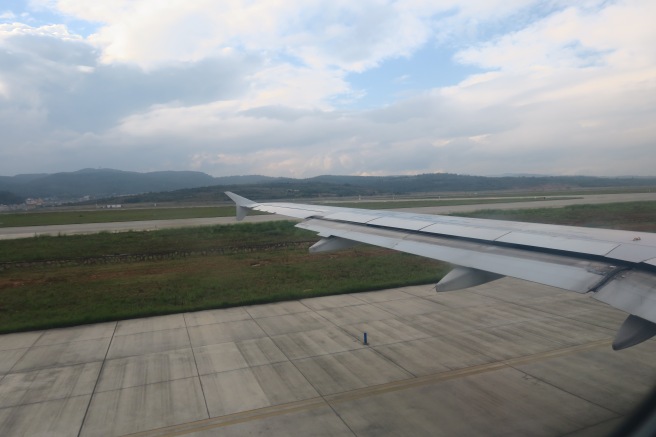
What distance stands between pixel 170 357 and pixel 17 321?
5984 millimetres

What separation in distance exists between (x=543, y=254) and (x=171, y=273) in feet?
55.2

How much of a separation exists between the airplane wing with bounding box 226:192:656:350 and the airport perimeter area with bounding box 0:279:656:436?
8.84 feet

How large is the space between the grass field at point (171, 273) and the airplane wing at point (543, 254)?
7.69 m

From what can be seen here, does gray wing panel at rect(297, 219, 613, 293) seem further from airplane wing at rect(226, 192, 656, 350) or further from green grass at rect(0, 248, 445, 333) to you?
green grass at rect(0, 248, 445, 333)

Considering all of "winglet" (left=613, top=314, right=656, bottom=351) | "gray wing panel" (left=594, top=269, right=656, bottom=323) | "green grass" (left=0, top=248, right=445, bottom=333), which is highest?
"gray wing panel" (left=594, top=269, right=656, bottom=323)

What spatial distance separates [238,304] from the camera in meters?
14.0

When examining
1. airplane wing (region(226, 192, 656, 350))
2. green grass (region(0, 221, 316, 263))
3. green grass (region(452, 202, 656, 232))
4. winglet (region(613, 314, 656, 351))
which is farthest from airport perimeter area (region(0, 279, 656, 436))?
green grass (region(452, 202, 656, 232))

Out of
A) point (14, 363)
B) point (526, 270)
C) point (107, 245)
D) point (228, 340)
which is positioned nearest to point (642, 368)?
point (526, 270)

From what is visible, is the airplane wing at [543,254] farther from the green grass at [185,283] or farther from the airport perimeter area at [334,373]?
the green grass at [185,283]

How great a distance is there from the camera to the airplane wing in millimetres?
3969

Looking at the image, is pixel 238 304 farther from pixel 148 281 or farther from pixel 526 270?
pixel 526 270

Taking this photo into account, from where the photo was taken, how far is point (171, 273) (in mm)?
19297

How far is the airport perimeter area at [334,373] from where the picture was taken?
7.01 m

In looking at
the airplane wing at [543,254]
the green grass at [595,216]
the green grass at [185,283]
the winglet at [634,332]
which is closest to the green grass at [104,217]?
the green grass at [185,283]
